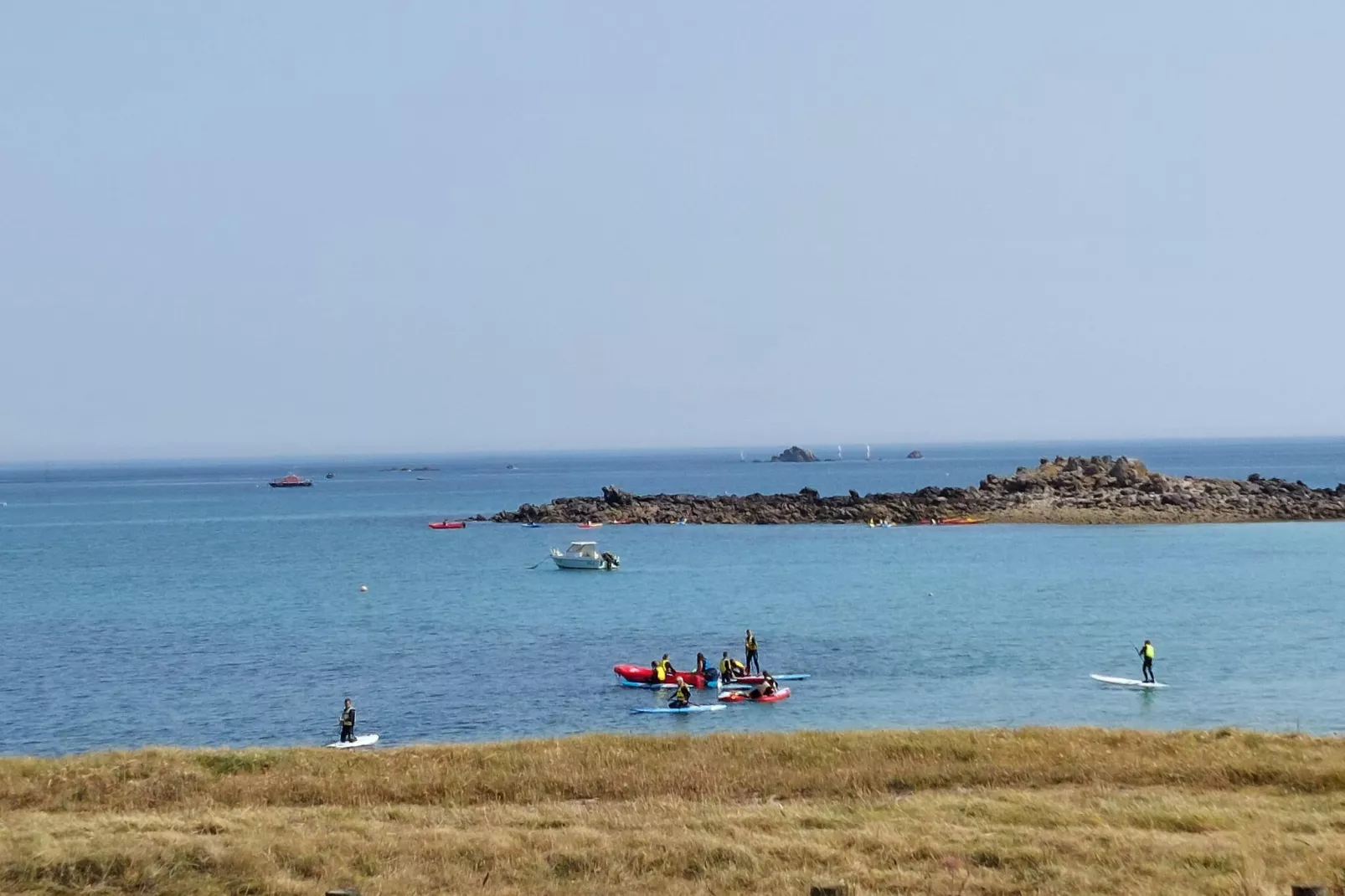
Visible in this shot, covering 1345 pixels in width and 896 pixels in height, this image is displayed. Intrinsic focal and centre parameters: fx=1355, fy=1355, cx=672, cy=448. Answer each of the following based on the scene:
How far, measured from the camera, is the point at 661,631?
56344 mm

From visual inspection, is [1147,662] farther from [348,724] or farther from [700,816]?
[700,816]

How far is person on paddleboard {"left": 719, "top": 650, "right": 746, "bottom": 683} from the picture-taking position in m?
42.1

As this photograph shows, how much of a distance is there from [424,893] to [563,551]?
245ft

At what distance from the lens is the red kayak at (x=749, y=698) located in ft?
127

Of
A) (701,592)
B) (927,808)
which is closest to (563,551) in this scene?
(701,592)

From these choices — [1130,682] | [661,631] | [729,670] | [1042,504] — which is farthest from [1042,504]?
[729,670]

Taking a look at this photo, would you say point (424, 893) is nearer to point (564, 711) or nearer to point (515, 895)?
point (515, 895)

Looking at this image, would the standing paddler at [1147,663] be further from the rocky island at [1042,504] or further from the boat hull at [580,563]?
the rocky island at [1042,504]

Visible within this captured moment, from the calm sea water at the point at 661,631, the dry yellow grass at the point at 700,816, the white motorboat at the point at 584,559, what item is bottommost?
the calm sea water at the point at 661,631

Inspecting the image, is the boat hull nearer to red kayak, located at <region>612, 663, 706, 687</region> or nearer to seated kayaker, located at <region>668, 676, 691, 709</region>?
red kayak, located at <region>612, 663, 706, 687</region>

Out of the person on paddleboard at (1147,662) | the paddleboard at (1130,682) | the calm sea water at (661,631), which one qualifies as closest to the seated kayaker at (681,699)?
the calm sea water at (661,631)

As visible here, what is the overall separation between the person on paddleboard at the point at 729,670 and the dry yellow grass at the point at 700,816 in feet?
60.9

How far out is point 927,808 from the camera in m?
17.7

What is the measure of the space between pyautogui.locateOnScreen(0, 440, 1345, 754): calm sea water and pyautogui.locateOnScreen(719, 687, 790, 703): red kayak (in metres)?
0.71
